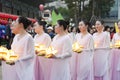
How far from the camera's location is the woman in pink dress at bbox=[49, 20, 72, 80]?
7.92 m

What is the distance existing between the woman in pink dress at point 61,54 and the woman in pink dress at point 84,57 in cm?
139

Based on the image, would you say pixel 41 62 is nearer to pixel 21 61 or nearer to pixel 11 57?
pixel 21 61

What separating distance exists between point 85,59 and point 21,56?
2928 millimetres

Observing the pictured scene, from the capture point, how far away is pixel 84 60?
31.6 feet

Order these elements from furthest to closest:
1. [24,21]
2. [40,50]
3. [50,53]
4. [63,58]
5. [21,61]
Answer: [40,50]
[63,58]
[50,53]
[24,21]
[21,61]

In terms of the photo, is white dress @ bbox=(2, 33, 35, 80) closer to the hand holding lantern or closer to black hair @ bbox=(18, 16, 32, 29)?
black hair @ bbox=(18, 16, 32, 29)

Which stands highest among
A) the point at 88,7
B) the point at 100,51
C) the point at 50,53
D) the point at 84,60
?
the point at 88,7

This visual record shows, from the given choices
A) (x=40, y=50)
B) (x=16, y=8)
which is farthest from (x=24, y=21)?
(x=16, y=8)

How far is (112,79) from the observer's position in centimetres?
1114

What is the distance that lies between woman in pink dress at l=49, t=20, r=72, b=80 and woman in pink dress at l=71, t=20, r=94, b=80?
Answer: 4.56ft

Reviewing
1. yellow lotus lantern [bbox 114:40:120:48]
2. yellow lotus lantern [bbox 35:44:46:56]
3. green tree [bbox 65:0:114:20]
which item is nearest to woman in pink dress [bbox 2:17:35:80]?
yellow lotus lantern [bbox 35:44:46:56]

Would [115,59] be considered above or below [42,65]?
below

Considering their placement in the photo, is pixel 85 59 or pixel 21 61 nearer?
pixel 21 61

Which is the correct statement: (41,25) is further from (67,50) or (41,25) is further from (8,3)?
(8,3)
